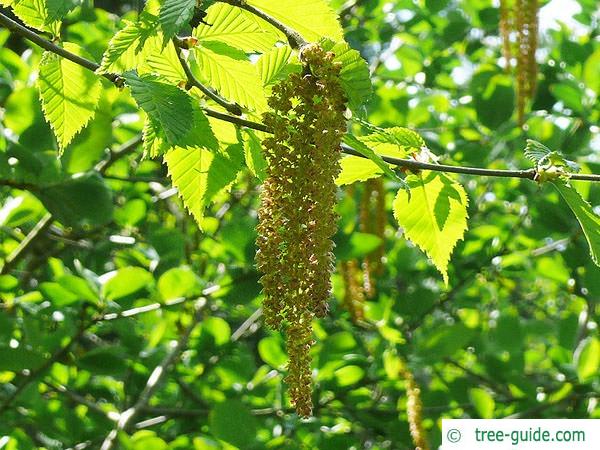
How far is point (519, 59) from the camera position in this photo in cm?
174

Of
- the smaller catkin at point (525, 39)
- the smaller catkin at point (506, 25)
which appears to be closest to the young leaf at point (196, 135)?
the smaller catkin at point (525, 39)

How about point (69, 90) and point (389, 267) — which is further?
point (389, 267)

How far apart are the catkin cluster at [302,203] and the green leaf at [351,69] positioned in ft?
0.03

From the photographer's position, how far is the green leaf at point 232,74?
865mm

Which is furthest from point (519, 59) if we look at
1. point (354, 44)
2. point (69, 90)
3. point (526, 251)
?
point (69, 90)

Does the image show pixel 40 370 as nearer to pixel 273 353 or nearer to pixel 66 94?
pixel 273 353

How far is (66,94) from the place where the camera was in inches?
39.6

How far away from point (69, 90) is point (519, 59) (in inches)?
41.6

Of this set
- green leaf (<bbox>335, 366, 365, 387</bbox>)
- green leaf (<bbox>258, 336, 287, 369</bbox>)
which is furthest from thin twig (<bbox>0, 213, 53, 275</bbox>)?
green leaf (<bbox>335, 366, 365, 387</bbox>)

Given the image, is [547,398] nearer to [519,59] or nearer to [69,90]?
[519,59]

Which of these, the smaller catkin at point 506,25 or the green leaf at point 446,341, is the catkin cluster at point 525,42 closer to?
the smaller catkin at point 506,25

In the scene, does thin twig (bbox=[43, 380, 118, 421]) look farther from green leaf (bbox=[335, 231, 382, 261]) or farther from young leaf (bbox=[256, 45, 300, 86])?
young leaf (bbox=[256, 45, 300, 86])

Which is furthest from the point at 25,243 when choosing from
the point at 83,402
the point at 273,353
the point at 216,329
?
the point at 273,353

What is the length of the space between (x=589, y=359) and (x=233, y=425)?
0.94 metres
